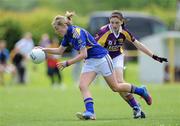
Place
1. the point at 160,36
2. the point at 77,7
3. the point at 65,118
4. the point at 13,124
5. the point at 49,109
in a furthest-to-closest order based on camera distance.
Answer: the point at 77,7 < the point at 160,36 < the point at 49,109 < the point at 65,118 < the point at 13,124

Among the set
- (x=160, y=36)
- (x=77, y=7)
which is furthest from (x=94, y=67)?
(x=77, y=7)

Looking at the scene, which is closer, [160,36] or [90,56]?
[90,56]

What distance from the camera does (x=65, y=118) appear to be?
14.7 metres

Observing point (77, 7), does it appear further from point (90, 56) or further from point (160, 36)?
point (90, 56)

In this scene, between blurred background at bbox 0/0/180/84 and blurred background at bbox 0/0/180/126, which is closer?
blurred background at bbox 0/0/180/126

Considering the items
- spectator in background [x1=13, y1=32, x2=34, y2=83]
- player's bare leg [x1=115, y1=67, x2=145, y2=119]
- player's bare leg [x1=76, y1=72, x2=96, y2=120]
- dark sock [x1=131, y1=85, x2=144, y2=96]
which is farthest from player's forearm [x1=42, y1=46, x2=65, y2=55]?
spectator in background [x1=13, y1=32, x2=34, y2=83]

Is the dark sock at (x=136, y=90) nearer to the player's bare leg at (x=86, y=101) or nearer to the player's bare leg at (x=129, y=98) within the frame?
the player's bare leg at (x=129, y=98)

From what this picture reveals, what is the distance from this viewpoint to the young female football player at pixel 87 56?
44.7ft

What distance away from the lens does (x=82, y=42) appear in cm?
1362

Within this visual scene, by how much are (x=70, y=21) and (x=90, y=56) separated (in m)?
0.76

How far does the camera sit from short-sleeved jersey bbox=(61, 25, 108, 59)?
13.6 metres

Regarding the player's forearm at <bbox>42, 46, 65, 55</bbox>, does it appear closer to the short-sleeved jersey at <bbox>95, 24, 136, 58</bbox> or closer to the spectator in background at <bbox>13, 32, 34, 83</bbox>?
the short-sleeved jersey at <bbox>95, 24, 136, 58</bbox>

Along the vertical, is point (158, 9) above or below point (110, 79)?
above

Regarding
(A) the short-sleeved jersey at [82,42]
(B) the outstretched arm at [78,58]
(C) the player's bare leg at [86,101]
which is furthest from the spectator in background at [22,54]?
(B) the outstretched arm at [78,58]
